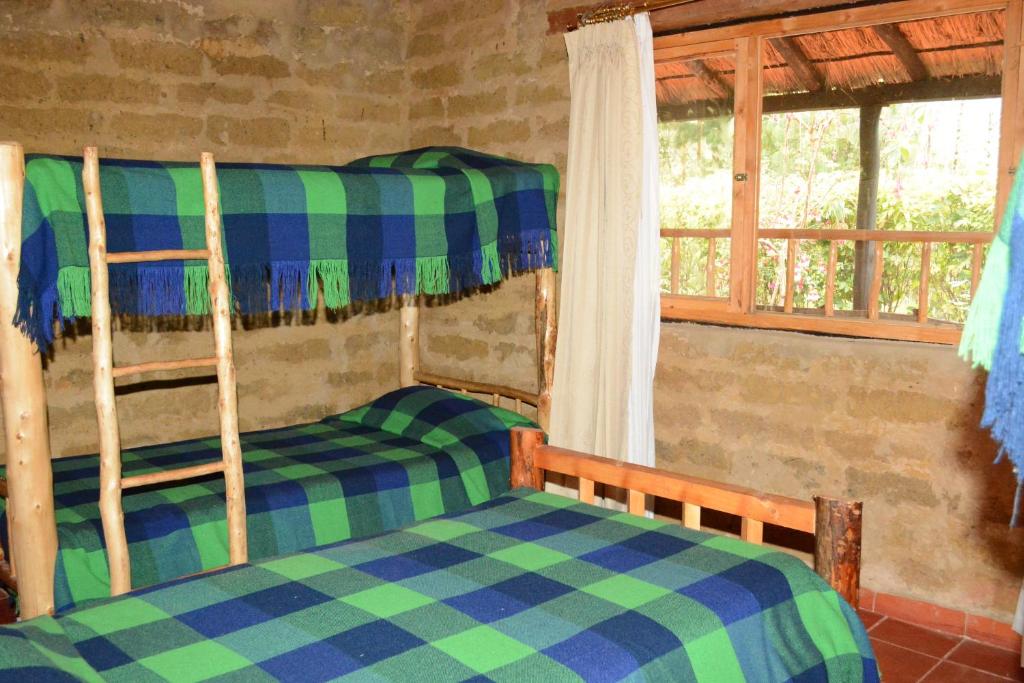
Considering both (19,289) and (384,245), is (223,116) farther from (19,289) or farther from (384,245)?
(19,289)

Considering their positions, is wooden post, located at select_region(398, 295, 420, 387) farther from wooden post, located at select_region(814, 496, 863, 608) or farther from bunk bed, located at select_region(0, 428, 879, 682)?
wooden post, located at select_region(814, 496, 863, 608)

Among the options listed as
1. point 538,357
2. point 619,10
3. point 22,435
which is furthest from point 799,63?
point 22,435

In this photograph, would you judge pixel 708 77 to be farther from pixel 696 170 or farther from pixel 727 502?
pixel 727 502

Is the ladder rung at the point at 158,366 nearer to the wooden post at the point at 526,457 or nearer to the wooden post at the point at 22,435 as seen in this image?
the wooden post at the point at 22,435

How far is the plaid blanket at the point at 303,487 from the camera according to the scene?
2.82m

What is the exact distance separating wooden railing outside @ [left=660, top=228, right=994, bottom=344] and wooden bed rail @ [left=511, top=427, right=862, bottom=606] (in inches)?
45.2

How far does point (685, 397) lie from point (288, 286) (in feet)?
5.81

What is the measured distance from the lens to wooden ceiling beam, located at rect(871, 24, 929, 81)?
334cm

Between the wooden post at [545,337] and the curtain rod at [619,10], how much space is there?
3.45ft

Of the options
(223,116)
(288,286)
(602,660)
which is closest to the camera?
(602,660)

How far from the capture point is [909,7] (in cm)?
313

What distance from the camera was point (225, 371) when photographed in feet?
9.20

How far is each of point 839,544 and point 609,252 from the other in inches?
71.2

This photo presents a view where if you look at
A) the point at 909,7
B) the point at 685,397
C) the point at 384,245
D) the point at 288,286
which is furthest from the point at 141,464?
the point at 909,7
